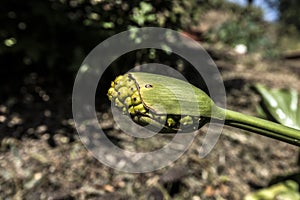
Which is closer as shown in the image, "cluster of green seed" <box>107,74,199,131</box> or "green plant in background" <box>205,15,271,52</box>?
"cluster of green seed" <box>107,74,199,131</box>

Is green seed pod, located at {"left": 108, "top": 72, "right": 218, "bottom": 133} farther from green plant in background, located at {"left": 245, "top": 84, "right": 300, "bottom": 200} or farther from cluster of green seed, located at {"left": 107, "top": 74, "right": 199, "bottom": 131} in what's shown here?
green plant in background, located at {"left": 245, "top": 84, "right": 300, "bottom": 200}

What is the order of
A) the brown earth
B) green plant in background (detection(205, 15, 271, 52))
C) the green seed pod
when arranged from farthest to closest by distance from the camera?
green plant in background (detection(205, 15, 271, 52)) → the brown earth → the green seed pod

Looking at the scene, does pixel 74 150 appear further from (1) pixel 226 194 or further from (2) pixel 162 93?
(2) pixel 162 93

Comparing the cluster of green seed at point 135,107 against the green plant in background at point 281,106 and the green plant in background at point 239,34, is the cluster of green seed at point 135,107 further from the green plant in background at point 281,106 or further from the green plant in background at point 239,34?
the green plant in background at point 239,34

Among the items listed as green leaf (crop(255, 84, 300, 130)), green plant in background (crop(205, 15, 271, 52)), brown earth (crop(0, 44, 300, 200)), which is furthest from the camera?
green plant in background (crop(205, 15, 271, 52))

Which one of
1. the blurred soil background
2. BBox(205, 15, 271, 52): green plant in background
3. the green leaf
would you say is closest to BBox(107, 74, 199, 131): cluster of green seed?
the green leaf

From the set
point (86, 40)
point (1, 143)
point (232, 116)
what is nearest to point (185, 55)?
point (86, 40)

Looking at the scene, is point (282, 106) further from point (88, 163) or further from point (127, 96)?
point (88, 163)
